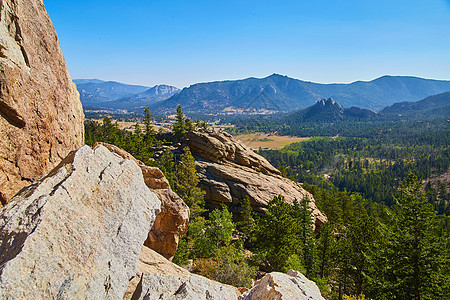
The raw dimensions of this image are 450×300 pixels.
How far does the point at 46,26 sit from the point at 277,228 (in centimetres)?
2881

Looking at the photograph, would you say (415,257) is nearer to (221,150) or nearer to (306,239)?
(306,239)

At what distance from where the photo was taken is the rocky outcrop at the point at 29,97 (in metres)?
11.8

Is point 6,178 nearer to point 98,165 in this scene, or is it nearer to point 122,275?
point 98,165

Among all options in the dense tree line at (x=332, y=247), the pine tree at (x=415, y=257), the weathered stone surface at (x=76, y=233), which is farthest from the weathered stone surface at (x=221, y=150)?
the weathered stone surface at (x=76, y=233)

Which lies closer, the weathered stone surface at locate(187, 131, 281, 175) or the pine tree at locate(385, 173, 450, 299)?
the pine tree at locate(385, 173, 450, 299)

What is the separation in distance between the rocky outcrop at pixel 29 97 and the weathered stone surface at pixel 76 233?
3115mm

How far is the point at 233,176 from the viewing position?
1816 inches

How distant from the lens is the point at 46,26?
15.0 m

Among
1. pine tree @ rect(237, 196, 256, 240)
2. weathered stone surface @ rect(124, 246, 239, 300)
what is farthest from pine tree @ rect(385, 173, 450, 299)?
pine tree @ rect(237, 196, 256, 240)

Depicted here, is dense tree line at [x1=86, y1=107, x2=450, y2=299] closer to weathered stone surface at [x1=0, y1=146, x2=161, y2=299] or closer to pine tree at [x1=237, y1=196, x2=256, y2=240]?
pine tree at [x1=237, y1=196, x2=256, y2=240]

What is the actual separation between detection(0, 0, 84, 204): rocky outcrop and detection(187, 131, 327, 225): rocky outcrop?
30.7 m

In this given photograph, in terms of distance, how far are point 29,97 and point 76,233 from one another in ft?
→ 29.8

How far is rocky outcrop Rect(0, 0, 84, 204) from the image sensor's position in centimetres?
1180

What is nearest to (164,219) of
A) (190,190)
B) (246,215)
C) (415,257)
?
(190,190)
